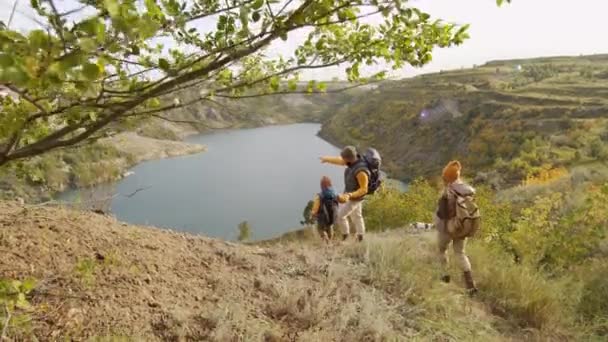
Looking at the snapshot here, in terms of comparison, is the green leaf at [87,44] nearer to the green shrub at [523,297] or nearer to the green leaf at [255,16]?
the green leaf at [255,16]

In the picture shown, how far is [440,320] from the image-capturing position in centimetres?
402

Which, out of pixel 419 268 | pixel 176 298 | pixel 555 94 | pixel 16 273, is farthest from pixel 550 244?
pixel 555 94

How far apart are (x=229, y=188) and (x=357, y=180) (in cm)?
5756

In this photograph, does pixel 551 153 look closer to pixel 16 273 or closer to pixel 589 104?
pixel 589 104

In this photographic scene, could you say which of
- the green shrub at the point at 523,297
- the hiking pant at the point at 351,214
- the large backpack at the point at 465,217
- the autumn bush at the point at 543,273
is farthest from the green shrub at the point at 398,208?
the large backpack at the point at 465,217

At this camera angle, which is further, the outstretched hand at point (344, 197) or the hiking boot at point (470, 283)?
the outstretched hand at point (344, 197)

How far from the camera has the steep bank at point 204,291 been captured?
3.13m

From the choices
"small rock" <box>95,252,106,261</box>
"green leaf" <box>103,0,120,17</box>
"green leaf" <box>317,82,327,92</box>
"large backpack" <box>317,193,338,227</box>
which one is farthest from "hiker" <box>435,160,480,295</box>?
"green leaf" <box>103,0,120,17</box>

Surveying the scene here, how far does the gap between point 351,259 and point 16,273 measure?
326 cm

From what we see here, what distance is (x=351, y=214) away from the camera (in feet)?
22.5

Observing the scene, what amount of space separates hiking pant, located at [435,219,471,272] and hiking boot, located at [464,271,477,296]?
6 cm

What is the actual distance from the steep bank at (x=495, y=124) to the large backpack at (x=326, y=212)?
109 feet

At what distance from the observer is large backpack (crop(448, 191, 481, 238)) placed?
500 cm

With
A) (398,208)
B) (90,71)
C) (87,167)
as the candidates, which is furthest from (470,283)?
(398,208)
